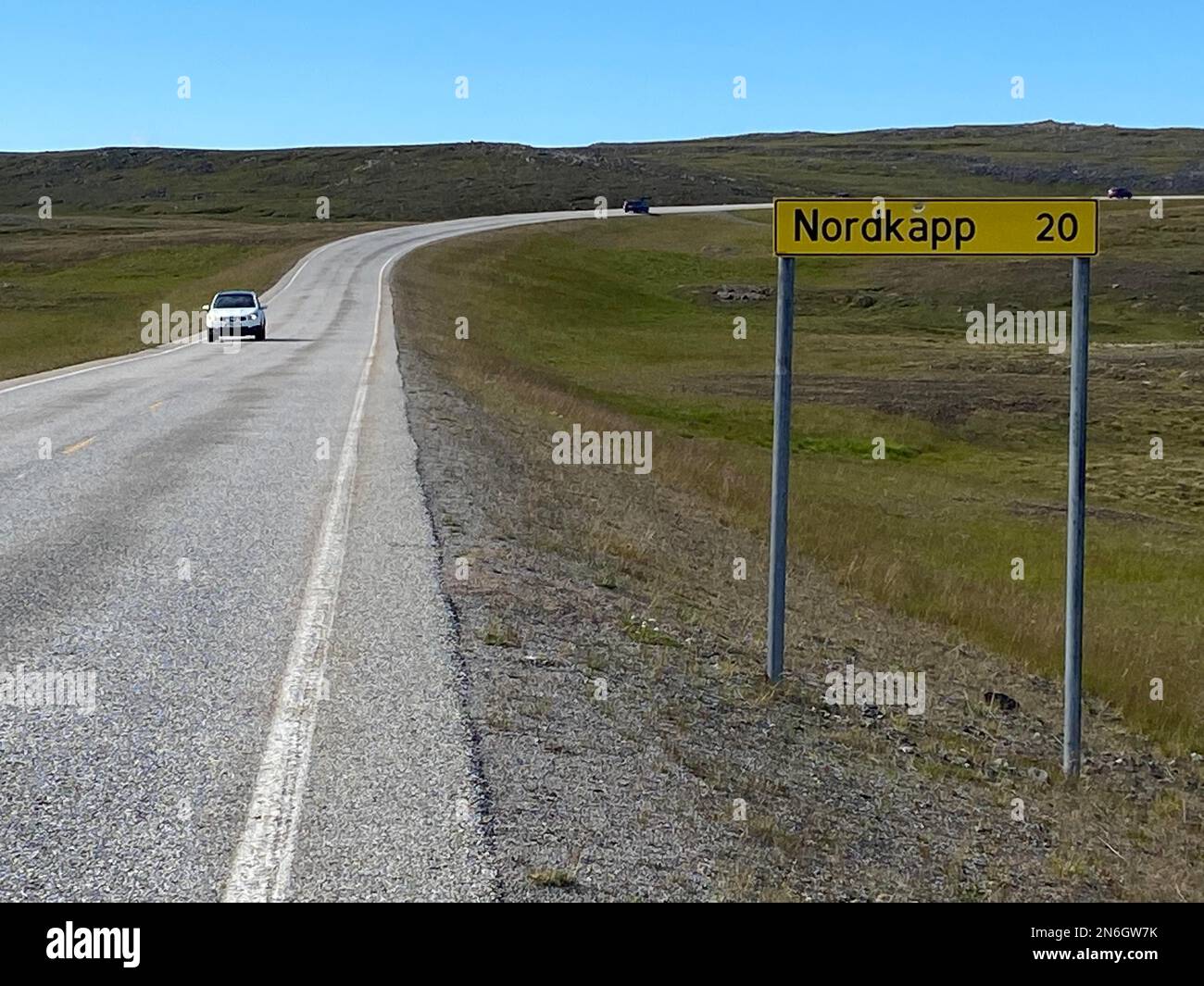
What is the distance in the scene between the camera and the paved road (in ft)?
16.4

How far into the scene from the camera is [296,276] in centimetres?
5931

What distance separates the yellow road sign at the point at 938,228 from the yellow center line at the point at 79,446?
986cm

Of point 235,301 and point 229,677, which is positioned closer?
point 229,677

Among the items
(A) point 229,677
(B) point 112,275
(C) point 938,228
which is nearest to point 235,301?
(C) point 938,228

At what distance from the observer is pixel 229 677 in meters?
7.14

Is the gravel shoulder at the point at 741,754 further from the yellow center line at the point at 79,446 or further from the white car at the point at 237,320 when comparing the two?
the white car at the point at 237,320

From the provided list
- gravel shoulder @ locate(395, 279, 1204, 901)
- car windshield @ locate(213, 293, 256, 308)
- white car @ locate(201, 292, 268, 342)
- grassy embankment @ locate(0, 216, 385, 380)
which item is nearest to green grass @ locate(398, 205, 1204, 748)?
gravel shoulder @ locate(395, 279, 1204, 901)

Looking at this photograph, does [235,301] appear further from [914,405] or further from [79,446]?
[79,446]

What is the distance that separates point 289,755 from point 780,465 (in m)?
3.80

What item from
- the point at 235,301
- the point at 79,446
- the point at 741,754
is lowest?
the point at 741,754

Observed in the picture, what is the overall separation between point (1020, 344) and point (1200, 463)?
19360mm

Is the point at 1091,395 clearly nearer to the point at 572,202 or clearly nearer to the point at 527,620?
the point at 527,620
